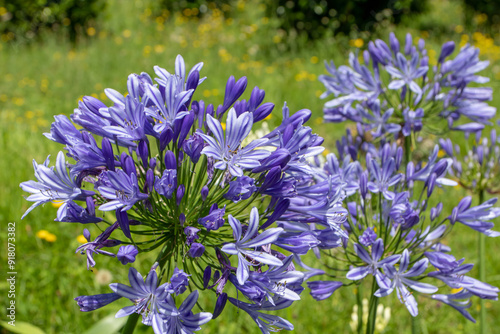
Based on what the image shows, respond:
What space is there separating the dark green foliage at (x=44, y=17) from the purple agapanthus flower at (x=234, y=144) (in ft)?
40.7

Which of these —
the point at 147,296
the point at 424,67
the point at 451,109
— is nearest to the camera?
the point at 147,296

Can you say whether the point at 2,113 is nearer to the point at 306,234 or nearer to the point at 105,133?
the point at 105,133

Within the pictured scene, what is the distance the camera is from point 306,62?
10.1 m

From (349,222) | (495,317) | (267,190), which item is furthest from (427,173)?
(495,317)

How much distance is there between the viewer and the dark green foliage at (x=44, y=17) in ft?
40.2

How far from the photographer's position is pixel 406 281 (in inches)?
75.9

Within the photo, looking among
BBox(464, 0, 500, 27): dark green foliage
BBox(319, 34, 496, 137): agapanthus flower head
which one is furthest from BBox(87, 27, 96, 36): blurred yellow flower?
BBox(464, 0, 500, 27): dark green foliage

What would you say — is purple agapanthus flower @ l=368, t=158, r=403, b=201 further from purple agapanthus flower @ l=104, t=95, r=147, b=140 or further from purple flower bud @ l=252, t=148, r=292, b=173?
purple agapanthus flower @ l=104, t=95, r=147, b=140

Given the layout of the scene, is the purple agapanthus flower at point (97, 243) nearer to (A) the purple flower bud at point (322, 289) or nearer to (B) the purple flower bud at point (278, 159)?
(B) the purple flower bud at point (278, 159)

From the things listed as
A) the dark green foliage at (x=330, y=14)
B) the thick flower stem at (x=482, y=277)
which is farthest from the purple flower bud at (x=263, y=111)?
the dark green foliage at (x=330, y=14)

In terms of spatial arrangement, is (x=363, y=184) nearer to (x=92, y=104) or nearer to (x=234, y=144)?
(x=234, y=144)

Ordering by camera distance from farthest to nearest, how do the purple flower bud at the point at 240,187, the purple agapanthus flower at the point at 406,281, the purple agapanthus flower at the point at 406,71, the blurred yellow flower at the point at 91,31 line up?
the blurred yellow flower at the point at 91,31
the purple agapanthus flower at the point at 406,71
the purple agapanthus flower at the point at 406,281
the purple flower bud at the point at 240,187

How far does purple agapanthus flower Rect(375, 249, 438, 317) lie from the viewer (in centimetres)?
179

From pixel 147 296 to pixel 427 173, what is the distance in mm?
1465
